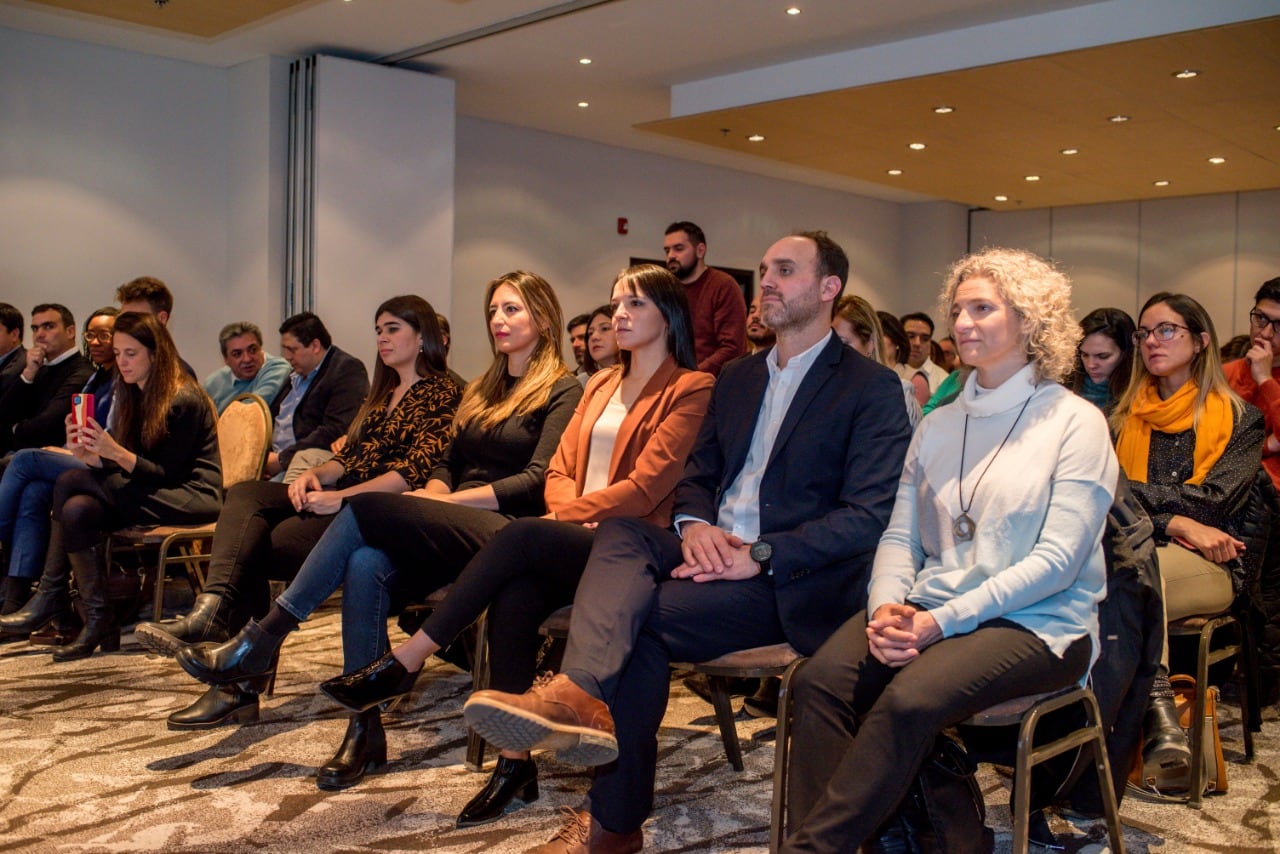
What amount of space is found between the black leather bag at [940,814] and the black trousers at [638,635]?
0.47 m

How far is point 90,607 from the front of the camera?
4453 mm

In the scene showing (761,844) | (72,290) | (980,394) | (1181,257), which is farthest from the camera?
(1181,257)

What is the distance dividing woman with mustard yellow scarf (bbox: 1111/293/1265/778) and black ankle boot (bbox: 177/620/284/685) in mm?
2355

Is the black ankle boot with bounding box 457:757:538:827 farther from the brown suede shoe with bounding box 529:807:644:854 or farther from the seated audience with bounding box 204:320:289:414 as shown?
the seated audience with bounding box 204:320:289:414

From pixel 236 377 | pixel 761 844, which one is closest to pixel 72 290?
pixel 236 377

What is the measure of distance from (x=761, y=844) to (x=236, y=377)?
445 cm

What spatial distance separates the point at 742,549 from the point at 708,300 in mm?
2854

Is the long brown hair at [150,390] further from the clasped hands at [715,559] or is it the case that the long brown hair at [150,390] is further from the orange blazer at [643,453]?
the clasped hands at [715,559]

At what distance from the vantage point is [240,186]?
7984 millimetres

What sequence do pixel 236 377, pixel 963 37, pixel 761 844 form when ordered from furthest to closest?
1. pixel 963 37
2. pixel 236 377
3. pixel 761 844

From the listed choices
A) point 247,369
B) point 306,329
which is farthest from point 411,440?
point 247,369

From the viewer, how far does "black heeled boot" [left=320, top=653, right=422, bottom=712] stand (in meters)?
2.71

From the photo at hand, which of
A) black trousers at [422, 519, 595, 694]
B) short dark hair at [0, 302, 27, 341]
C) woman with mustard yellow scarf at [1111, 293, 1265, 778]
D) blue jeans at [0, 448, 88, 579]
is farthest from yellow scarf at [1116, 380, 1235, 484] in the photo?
short dark hair at [0, 302, 27, 341]

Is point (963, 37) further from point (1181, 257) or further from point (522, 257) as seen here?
point (1181, 257)
